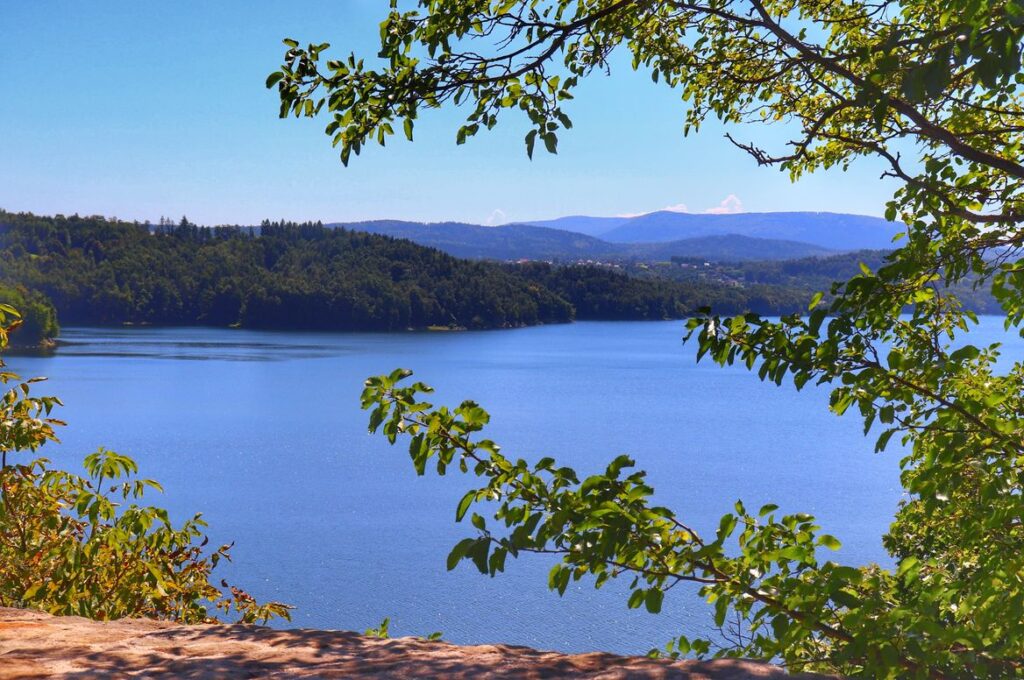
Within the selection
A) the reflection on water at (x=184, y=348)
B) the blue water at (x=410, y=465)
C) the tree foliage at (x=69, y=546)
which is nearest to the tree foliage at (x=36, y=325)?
the reflection on water at (x=184, y=348)

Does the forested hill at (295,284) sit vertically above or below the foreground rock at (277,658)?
above

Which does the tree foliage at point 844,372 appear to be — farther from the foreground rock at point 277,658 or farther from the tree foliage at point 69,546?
the tree foliage at point 69,546

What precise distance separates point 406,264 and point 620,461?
342 feet

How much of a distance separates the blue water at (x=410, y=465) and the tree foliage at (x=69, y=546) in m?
11.5

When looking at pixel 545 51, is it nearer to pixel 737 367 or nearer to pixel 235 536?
pixel 235 536

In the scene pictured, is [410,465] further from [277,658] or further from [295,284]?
[295,284]

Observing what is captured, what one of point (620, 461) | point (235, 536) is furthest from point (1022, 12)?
point (235, 536)

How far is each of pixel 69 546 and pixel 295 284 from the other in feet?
319

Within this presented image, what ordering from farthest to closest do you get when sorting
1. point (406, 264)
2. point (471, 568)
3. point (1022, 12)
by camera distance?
point (406, 264) < point (471, 568) < point (1022, 12)

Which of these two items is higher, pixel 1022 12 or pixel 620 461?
pixel 1022 12

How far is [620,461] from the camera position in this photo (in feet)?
8.13

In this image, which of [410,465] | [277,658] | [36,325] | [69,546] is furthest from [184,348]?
[277,658]

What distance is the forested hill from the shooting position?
97.2 meters

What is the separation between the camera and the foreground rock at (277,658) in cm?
250
